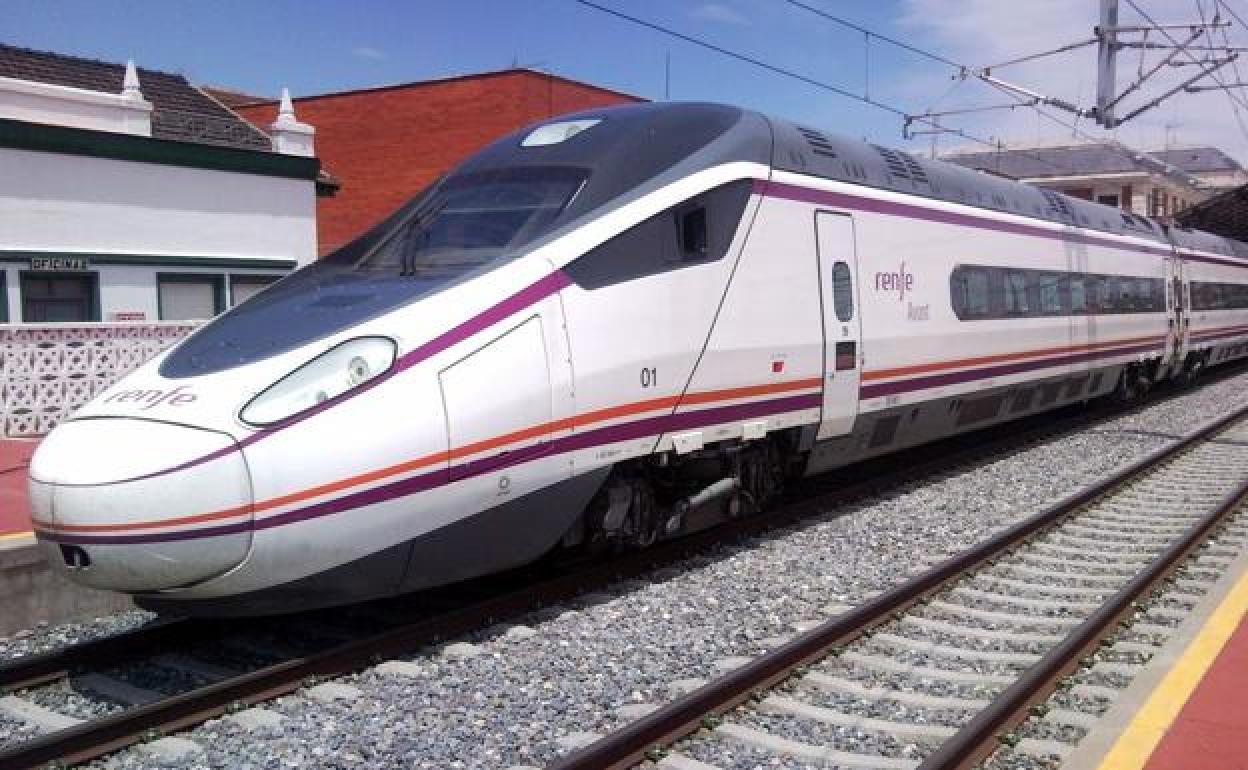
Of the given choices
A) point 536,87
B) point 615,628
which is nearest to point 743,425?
point 615,628

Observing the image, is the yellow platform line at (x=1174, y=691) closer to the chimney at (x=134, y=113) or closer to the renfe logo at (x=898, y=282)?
A: the renfe logo at (x=898, y=282)

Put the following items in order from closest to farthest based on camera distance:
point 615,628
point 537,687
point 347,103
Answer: point 537,687 → point 615,628 → point 347,103

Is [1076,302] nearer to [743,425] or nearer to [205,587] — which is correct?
[743,425]

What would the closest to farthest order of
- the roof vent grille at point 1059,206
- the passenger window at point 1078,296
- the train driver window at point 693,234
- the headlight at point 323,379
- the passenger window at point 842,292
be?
the headlight at point 323,379, the train driver window at point 693,234, the passenger window at point 842,292, the passenger window at point 1078,296, the roof vent grille at point 1059,206

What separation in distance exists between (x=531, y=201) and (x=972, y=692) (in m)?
3.53

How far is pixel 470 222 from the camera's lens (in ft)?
20.9

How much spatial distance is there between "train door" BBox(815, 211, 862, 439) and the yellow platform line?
2973 mm

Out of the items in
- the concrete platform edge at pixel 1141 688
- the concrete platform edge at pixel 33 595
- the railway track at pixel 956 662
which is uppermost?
the concrete platform edge at pixel 33 595

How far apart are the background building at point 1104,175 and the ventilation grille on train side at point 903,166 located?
47.7 meters

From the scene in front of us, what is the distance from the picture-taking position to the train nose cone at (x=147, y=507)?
4.48m

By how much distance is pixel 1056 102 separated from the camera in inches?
709

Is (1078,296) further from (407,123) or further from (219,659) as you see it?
(407,123)

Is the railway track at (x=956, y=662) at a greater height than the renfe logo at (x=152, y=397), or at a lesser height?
lesser

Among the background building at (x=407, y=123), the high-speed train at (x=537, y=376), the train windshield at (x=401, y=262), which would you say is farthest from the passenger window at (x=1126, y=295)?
the background building at (x=407, y=123)
